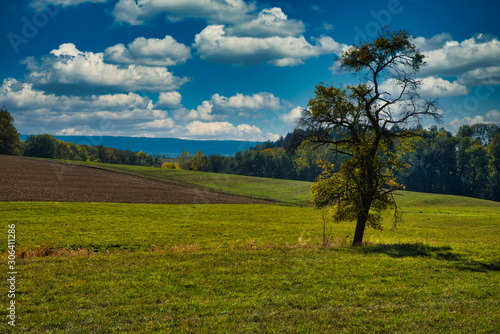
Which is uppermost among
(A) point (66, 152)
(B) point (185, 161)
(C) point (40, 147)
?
(C) point (40, 147)

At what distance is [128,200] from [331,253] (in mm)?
37140

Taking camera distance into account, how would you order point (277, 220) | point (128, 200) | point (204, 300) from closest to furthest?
point (204, 300)
point (277, 220)
point (128, 200)

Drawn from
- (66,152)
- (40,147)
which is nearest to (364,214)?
(40,147)

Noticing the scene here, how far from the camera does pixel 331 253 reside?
18.3m

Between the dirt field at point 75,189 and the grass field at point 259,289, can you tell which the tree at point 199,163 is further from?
the grass field at point 259,289

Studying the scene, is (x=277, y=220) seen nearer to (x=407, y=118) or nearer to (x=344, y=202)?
(x=344, y=202)

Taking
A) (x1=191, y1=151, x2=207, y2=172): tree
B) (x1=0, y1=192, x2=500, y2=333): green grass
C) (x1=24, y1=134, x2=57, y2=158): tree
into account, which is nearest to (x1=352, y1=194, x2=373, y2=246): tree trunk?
(x1=0, y1=192, x2=500, y2=333): green grass

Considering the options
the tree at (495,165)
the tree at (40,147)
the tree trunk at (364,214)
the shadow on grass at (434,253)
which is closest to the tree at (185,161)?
the tree at (40,147)

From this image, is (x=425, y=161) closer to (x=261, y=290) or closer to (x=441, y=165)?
(x=441, y=165)

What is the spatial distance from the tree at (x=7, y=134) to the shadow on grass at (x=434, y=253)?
388 feet

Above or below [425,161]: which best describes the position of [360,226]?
below

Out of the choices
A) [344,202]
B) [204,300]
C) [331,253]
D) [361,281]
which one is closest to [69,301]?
[204,300]

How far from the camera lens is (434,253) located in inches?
724

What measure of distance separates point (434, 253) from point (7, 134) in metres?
122
